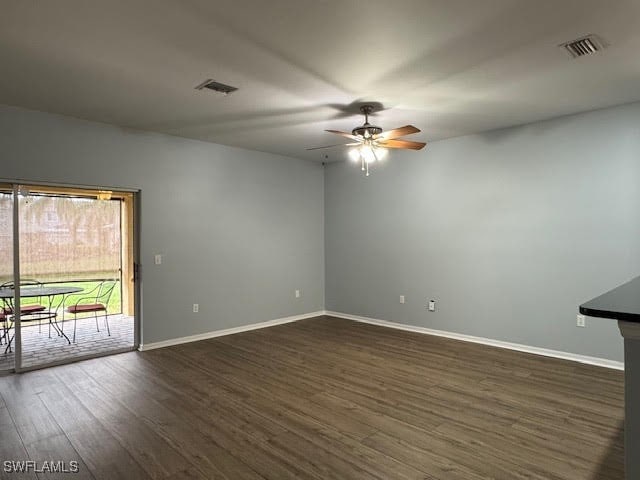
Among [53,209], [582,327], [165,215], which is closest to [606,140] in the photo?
[582,327]

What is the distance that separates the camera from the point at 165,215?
16.7ft

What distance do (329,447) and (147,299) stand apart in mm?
3286

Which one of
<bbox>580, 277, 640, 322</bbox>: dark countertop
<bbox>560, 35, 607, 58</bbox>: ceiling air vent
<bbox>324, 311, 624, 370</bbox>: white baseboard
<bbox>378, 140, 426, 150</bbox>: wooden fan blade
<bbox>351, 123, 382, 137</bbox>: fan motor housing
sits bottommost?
<bbox>324, 311, 624, 370</bbox>: white baseboard

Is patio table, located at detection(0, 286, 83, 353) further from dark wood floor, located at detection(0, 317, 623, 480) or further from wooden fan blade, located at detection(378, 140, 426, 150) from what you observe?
wooden fan blade, located at detection(378, 140, 426, 150)

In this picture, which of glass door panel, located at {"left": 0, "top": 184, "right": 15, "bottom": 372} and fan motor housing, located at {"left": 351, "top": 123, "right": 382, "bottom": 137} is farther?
glass door panel, located at {"left": 0, "top": 184, "right": 15, "bottom": 372}

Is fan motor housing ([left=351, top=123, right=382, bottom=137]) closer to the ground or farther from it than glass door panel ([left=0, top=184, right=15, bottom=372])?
farther from it

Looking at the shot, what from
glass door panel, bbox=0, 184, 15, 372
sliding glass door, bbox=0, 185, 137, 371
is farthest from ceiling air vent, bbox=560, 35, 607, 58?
glass door panel, bbox=0, 184, 15, 372

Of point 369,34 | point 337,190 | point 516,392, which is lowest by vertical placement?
point 516,392

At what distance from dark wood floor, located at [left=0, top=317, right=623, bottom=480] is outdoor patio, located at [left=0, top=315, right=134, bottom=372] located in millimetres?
400

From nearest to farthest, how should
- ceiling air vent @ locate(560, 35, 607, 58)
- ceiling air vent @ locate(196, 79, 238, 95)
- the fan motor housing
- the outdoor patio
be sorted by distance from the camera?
ceiling air vent @ locate(560, 35, 607, 58) < ceiling air vent @ locate(196, 79, 238, 95) < the fan motor housing < the outdoor patio

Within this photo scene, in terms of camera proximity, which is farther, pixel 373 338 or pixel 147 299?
pixel 373 338

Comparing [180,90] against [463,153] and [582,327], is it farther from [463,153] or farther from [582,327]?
[582,327]

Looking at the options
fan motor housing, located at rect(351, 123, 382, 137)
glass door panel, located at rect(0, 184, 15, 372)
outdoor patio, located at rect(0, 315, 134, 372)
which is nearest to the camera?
fan motor housing, located at rect(351, 123, 382, 137)

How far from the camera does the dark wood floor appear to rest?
7.77 ft
